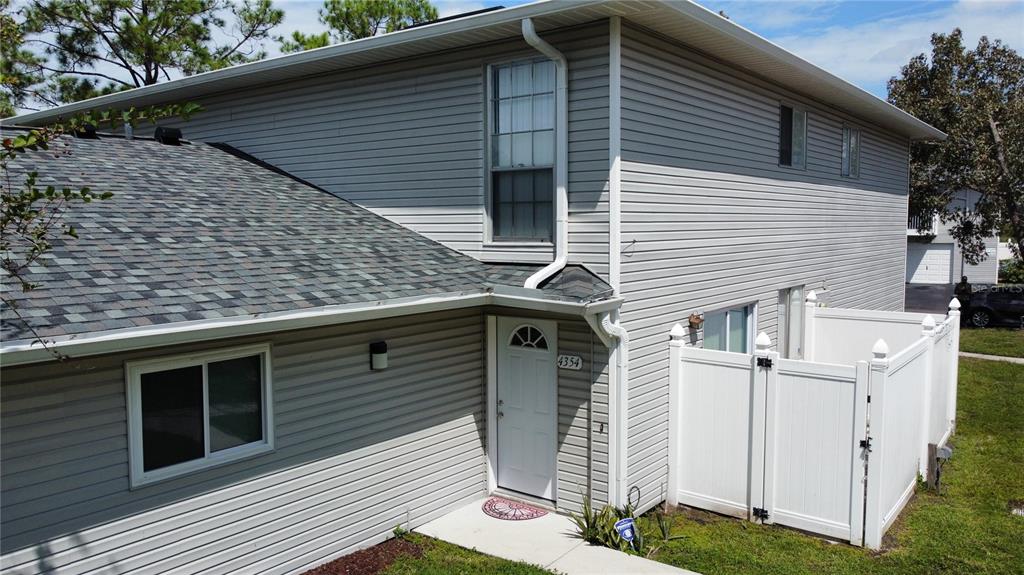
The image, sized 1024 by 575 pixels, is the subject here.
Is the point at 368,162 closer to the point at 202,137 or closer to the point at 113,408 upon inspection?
the point at 202,137

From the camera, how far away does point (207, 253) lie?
6.28 meters

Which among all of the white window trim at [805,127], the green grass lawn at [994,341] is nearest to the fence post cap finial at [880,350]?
the white window trim at [805,127]

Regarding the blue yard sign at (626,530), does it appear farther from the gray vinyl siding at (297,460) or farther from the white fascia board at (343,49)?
the white fascia board at (343,49)

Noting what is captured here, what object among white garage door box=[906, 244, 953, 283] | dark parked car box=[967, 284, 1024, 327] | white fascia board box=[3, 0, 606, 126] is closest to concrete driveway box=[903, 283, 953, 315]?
white garage door box=[906, 244, 953, 283]

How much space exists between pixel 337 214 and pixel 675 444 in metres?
4.53

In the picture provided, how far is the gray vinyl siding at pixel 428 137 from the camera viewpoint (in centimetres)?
723

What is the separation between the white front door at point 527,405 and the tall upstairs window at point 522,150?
1050 mm

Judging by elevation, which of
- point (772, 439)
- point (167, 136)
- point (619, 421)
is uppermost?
point (167, 136)

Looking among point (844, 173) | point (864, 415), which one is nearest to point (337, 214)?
point (864, 415)

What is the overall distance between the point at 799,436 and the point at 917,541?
1401 mm

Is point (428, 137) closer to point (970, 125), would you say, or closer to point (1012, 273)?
point (970, 125)

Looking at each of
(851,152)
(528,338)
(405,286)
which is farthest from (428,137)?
(851,152)

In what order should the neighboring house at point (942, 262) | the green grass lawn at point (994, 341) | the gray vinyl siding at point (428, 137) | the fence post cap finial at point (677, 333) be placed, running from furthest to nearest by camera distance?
the neighboring house at point (942, 262) < the green grass lawn at point (994, 341) < the fence post cap finial at point (677, 333) < the gray vinyl siding at point (428, 137)

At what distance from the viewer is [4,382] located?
15.2ft
